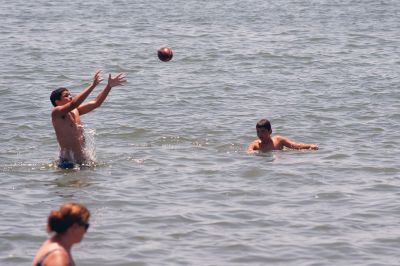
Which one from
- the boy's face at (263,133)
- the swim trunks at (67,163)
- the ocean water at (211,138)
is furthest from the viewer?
the boy's face at (263,133)

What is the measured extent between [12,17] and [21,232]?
24269 millimetres

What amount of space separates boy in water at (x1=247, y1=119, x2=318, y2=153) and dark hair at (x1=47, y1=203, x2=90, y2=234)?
30.4 ft

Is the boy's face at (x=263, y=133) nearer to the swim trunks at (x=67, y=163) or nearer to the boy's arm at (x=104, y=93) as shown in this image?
the boy's arm at (x=104, y=93)

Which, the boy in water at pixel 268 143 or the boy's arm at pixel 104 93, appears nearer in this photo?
the boy's arm at pixel 104 93

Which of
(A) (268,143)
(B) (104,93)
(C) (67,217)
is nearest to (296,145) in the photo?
(A) (268,143)

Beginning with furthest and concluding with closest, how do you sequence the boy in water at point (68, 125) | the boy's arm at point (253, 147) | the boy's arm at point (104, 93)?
the boy's arm at point (253, 147)
the boy in water at point (68, 125)
the boy's arm at point (104, 93)

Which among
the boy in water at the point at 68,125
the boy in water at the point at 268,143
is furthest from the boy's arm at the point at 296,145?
the boy in water at the point at 68,125

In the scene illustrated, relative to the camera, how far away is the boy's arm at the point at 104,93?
14.2 metres

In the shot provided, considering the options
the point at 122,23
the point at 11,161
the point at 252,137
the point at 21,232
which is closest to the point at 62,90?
the point at 11,161

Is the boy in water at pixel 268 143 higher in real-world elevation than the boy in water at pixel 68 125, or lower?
lower

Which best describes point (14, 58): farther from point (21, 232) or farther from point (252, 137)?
point (21, 232)

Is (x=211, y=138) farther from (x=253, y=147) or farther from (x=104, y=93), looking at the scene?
(x=104, y=93)

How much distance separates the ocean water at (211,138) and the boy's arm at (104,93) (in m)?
0.96

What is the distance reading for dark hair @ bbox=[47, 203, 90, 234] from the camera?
25.4ft
